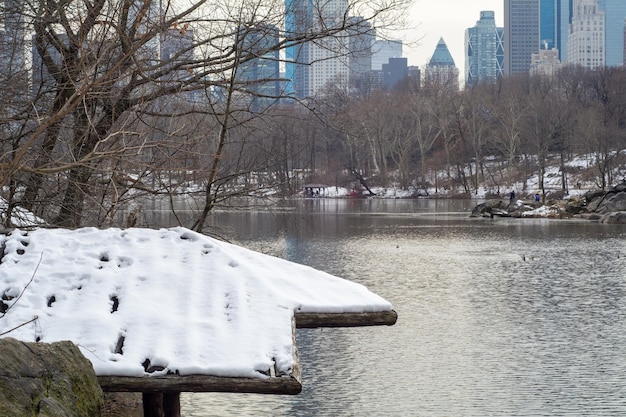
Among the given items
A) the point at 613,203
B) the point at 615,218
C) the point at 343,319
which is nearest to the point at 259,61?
the point at 343,319

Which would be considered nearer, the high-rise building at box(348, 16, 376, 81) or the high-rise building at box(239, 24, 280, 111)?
the high-rise building at box(239, 24, 280, 111)

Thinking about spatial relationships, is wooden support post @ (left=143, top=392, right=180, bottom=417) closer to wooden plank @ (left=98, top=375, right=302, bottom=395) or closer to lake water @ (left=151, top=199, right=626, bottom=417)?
wooden plank @ (left=98, top=375, right=302, bottom=395)

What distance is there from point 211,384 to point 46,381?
0.80m

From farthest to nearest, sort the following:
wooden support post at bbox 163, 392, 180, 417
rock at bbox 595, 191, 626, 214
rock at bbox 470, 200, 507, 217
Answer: rock at bbox 470, 200, 507, 217 → rock at bbox 595, 191, 626, 214 → wooden support post at bbox 163, 392, 180, 417

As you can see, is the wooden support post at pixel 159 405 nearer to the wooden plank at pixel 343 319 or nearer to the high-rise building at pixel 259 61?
the wooden plank at pixel 343 319

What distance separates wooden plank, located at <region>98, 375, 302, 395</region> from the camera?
4707 millimetres

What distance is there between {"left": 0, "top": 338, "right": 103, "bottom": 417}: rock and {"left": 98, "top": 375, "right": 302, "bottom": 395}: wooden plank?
0.69ft

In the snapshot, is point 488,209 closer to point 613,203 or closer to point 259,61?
point 613,203

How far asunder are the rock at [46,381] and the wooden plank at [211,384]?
212 millimetres

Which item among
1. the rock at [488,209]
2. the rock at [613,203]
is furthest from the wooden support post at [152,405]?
the rock at [488,209]

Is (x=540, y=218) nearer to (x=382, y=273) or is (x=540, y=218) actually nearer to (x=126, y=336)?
(x=382, y=273)

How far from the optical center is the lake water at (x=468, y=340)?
432 inches

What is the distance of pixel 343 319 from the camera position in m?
5.55

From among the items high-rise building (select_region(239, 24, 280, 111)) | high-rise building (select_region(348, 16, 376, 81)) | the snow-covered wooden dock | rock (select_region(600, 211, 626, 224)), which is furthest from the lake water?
rock (select_region(600, 211, 626, 224))
